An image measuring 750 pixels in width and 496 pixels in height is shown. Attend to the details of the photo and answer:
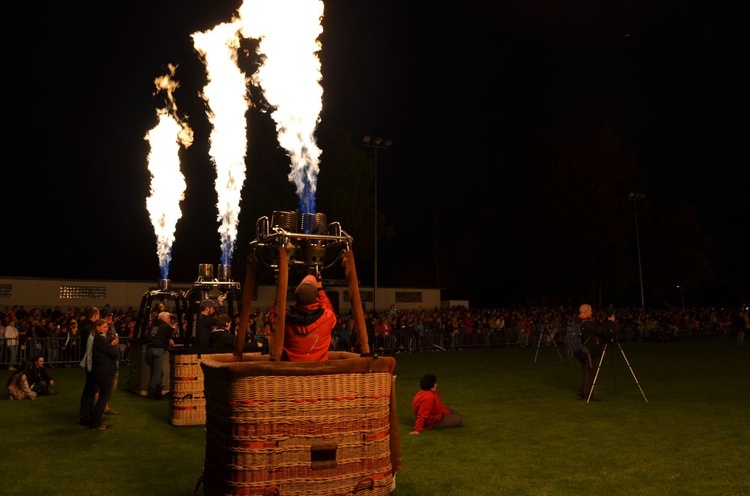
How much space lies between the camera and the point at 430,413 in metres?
9.94

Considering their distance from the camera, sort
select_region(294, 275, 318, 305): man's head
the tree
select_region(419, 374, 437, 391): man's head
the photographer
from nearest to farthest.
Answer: select_region(294, 275, 318, 305): man's head → select_region(419, 374, 437, 391): man's head → the photographer → the tree

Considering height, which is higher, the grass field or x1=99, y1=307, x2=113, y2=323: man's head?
x1=99, y1=307, x2=113, y2=323: man's head

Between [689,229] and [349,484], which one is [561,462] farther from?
[689,229]

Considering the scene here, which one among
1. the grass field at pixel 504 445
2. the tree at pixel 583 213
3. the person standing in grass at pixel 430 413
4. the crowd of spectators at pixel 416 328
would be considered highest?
the tree at pixel 583 213

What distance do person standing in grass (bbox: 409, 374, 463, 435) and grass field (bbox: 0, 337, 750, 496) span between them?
0.61ft

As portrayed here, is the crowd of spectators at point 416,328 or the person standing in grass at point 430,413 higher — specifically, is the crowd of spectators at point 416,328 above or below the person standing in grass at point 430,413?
above

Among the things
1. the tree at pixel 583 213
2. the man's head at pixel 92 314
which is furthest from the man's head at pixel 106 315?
the tree at pixel 583 213

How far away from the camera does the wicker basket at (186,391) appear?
33.7 ft

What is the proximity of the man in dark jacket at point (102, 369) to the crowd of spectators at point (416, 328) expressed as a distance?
3.33 metres

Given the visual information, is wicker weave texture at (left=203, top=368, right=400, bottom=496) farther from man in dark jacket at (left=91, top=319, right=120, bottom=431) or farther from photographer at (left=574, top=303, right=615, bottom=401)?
photographer at (left=574, top=303, right=615, bottom=401)

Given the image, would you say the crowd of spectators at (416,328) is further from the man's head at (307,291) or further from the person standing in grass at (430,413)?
the man's head at (307,291)

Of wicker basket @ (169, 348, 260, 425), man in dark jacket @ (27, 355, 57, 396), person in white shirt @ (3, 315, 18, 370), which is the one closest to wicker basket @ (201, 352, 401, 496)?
wicker basket @ (169, 348, 260, 425)

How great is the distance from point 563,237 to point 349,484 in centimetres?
4738

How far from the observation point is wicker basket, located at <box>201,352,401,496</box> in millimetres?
4824
